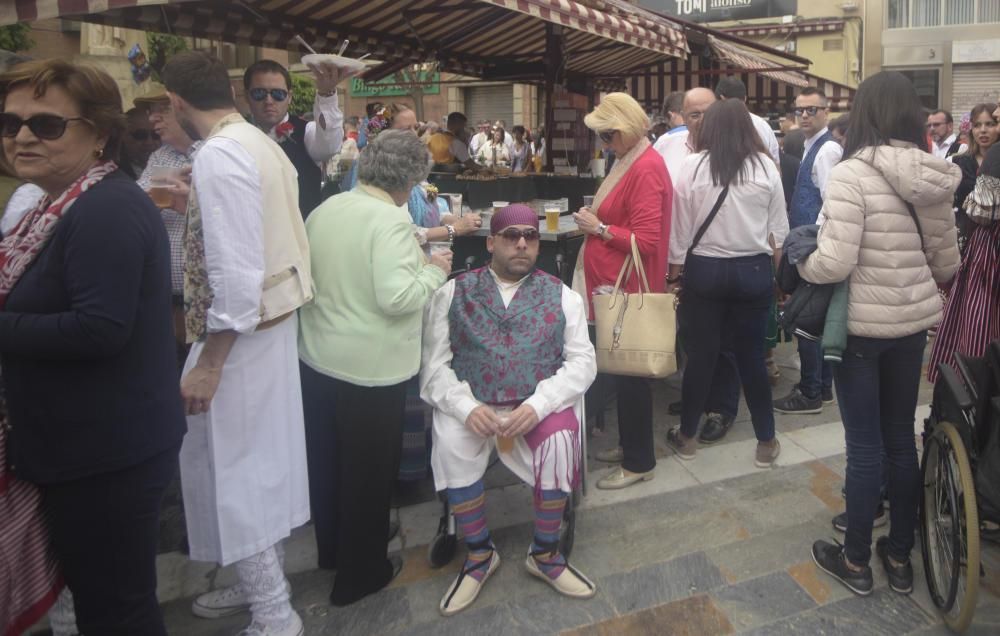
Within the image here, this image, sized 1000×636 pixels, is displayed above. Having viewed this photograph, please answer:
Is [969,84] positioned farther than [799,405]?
Yes

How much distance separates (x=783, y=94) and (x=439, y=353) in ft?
Result: 32.9

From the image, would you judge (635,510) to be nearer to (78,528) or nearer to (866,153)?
(866,153)

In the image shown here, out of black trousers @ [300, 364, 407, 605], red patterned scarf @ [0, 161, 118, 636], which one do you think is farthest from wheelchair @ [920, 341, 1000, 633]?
red patterned scarf @ [0, 161, 118, 636]

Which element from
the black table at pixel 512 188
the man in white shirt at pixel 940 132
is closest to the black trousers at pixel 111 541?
the black table at pixel 512 188

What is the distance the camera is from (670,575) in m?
2.88

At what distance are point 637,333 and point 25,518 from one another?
2284 millimetres

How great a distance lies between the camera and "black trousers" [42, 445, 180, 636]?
180 centimetres

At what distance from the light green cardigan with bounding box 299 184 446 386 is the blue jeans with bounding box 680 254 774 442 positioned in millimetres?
1549

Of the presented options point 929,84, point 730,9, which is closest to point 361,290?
point 929,84

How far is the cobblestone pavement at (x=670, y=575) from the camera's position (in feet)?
8.55

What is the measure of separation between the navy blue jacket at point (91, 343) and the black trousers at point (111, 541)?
0.20 ft

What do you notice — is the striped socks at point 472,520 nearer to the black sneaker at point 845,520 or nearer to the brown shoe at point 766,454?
the black sneaker at point 845,520

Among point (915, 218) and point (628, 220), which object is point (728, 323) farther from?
point (915, 218)

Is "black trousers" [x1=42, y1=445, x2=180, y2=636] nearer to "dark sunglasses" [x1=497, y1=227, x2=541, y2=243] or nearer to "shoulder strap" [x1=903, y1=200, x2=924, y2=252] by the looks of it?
"dark sunglasses" [x1=497, y1=227, x2=541, y2=243]
